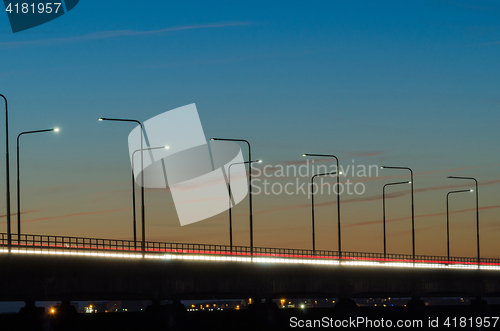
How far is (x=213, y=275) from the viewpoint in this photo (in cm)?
8575

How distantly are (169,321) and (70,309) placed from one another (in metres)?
11.6

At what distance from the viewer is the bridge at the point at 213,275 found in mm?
68812

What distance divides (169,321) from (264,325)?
14.7 metres

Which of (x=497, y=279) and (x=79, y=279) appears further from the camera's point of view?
(x=497, y=279)

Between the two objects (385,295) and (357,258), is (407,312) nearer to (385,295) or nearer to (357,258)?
(385,295)

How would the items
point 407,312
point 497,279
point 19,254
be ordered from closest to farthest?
point 19,254 → point 407,312 → point 497,279

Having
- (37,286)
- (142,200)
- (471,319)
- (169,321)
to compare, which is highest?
(142,200)

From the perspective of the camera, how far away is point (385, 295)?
362 ft

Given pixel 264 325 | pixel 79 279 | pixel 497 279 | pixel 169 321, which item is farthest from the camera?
pixel 497 279

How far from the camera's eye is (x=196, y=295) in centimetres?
8588

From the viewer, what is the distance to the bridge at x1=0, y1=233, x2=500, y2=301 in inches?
2709

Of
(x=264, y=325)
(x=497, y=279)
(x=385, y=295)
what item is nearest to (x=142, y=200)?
(x=264, y=325)

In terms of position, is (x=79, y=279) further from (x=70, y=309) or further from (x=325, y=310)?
(x=325, y=310)

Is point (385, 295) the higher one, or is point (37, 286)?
point (37, 286)
